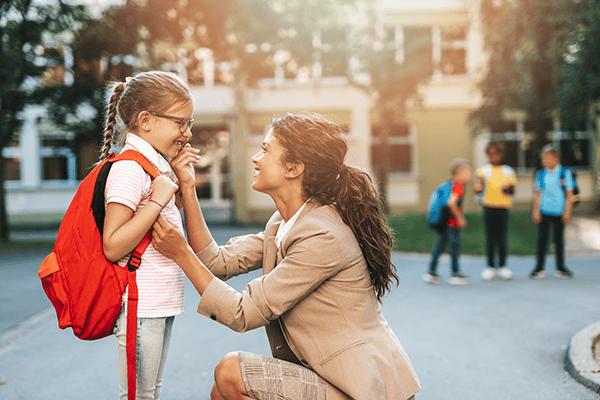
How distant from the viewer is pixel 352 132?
22062mm

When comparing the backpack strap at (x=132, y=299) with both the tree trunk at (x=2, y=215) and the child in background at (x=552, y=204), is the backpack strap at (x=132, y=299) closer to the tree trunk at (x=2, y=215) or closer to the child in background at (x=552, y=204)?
the child in background at (x=552, y=204)

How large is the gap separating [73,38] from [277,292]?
13768 mm

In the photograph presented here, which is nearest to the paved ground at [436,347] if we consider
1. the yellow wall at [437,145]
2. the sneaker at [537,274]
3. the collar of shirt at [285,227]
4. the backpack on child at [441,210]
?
the sneaker at [537,274]

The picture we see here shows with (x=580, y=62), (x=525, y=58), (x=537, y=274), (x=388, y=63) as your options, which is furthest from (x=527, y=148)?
(x=537, y=274)

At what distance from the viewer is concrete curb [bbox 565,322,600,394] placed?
12.8ft

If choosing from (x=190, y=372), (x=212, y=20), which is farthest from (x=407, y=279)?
(x=212, y=20)

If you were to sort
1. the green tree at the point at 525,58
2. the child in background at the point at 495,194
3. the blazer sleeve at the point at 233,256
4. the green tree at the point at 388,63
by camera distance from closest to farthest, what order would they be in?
the blazer sleeve at the point at 233,256, the child in background at the point at 495,194, the green tree at the point at 525,58, the green tree at the point at 388,63

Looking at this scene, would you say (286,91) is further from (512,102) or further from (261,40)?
(512,102)

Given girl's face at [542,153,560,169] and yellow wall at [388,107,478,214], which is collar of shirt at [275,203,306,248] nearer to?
girl's face at [542,153,560,169]

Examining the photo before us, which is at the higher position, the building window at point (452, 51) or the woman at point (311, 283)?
the building window at point (452, 51)

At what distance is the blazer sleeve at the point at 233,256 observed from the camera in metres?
2.58

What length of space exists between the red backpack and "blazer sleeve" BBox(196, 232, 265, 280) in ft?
1.68

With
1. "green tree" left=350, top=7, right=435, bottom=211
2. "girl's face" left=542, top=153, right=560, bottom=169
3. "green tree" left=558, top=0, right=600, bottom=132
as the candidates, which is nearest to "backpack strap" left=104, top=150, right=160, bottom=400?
"girl's face" left=542, top=153, right=560, bottom=169

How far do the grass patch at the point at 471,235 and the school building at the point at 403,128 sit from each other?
17.5 ft
